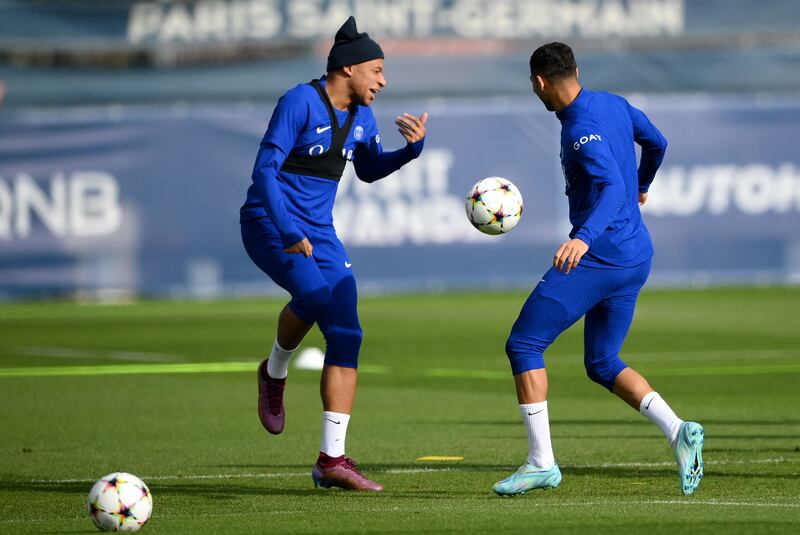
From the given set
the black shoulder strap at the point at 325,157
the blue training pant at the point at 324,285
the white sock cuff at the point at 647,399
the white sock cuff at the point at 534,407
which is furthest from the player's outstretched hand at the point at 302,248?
the white sock cuff at the point at 647,399

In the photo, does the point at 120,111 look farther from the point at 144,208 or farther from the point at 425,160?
the point at 425,160

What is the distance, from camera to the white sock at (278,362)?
10.2 metres

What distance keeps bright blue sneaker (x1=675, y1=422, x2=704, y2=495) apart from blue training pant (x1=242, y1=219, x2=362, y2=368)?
194 cm

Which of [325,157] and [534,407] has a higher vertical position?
[325,157]

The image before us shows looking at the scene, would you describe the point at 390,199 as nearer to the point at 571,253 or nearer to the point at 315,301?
the point at 315,301

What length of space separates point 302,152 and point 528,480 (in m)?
2.23

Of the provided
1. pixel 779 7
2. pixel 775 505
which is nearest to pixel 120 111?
pixel 779 7

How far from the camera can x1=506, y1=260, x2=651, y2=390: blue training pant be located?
875 centimetres

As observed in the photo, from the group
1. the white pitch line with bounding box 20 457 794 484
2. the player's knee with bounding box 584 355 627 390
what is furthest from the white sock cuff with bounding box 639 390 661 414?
the white pitch line with bounding box 20 457 794 484

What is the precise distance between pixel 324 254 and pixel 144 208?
17429 millimetres

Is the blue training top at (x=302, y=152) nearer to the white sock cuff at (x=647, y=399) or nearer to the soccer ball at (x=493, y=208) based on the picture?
the soccer ball at (x=493, y=208)

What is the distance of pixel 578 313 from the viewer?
28.8 ft

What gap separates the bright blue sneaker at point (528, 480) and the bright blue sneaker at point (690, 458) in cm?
63

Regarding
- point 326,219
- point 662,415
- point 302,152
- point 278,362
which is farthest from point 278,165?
point 662,415
